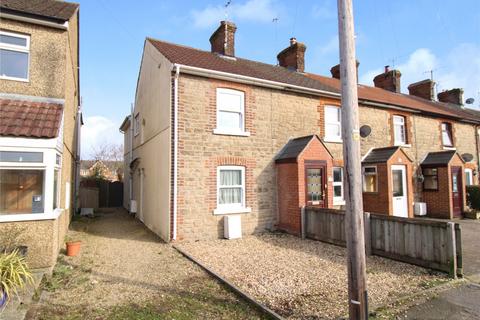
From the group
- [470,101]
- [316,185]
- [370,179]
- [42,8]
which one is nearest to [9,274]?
[42,8]

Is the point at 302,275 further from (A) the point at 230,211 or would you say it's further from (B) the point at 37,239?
(B) the point at 37,239

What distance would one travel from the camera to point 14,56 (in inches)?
298

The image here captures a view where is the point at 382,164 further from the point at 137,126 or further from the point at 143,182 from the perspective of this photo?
the point at 137,126

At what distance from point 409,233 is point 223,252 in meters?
4.85

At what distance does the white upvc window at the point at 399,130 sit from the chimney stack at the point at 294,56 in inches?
236

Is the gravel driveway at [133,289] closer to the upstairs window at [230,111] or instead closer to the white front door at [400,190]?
the upstairs window at [230,111]

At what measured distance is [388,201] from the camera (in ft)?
41.8

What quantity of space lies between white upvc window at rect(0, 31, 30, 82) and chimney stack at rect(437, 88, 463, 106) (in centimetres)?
3110

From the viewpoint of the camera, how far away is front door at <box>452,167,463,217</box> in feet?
50.1

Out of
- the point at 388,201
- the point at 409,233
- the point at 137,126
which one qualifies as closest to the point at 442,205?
the point at 388,201

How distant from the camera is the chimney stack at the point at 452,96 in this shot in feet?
87.2

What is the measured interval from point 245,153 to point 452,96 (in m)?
25.3

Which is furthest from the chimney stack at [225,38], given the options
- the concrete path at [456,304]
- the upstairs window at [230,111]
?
the concrete path at [456,304]

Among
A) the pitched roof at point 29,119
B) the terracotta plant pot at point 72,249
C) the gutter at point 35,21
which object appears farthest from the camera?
the terracotta plant pot at point 72,249
